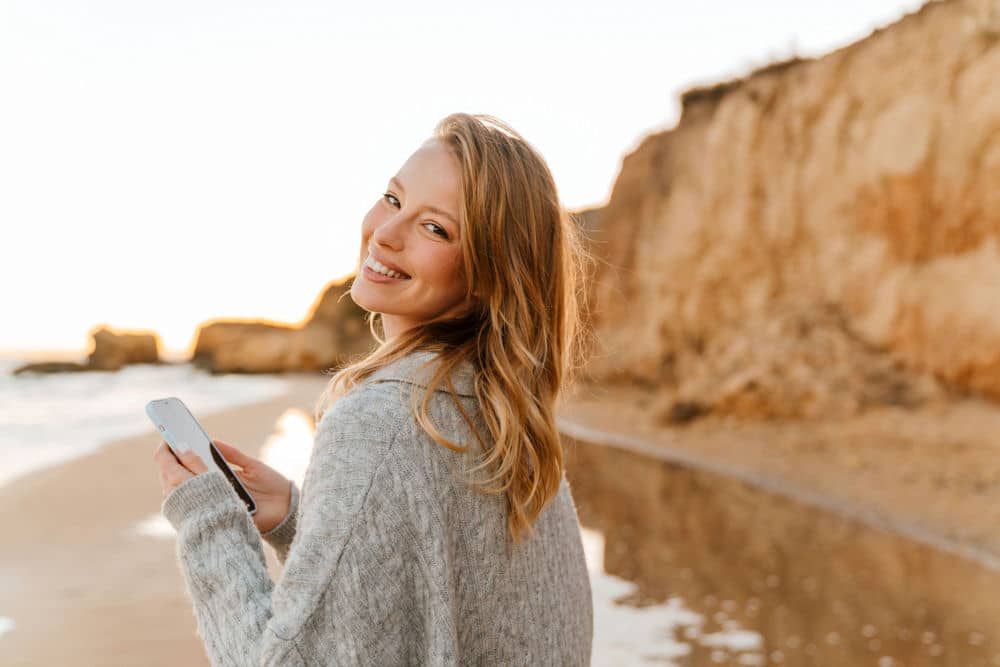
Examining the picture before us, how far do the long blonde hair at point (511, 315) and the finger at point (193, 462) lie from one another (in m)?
0.29

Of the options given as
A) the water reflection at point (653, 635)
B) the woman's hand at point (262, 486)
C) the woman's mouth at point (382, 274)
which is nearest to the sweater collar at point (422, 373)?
the woman's mouth at point (382, 274)

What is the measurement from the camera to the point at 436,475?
4.24ft

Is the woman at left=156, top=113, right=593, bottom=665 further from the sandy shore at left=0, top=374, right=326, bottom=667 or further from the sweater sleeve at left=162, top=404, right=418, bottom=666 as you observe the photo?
the sandy shore at left=0, top=374, right=326, bottom=667

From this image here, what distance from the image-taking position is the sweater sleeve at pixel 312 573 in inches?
47.9

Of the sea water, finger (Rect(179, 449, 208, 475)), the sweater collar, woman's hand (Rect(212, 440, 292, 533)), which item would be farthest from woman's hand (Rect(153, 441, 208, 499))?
the sea water

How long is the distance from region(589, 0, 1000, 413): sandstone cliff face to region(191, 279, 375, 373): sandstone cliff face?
40.6m

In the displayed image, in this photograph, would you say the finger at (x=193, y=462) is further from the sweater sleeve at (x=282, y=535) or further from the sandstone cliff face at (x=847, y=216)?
the sandstone cliff face at (x=847, y=216)

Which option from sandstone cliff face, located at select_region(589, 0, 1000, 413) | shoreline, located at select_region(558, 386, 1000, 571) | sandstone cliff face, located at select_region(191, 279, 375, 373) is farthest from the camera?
sandstone cliff face, located at select_region(191, 279, 375, 373)

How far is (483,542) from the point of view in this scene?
137cm

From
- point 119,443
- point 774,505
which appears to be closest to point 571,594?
point 774,505

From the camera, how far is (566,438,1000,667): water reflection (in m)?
4.43

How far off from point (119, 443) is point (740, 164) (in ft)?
37.4

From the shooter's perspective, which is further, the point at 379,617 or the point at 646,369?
the point at 646,369

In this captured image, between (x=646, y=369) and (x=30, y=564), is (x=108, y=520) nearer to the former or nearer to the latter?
(x=30, y=564)
